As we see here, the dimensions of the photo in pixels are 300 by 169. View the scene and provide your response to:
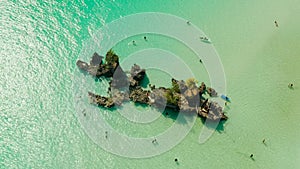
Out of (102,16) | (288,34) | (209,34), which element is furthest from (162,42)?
(288,34)

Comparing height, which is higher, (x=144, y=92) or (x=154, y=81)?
(x=154, y=81)

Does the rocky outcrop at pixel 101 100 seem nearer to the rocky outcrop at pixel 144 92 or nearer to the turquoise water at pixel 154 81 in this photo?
the rocky outcrop at pixel 144 92

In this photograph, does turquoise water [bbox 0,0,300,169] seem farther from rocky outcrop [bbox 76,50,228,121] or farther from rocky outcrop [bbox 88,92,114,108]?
rocky outcrop [bbox 76,50,228,121]

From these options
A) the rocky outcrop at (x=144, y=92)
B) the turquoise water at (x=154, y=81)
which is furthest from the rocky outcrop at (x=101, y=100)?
the turquoise water at (x=154, y=81)

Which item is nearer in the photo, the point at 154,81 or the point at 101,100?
the point at 101,100

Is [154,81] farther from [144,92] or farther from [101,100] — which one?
[101,100]

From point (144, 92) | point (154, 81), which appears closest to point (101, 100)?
point (144, 92)

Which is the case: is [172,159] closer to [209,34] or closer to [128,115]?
[128,115]

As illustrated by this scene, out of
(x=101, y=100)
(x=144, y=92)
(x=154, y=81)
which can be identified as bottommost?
(x=101, y=100)

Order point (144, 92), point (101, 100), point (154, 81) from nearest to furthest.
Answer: point (101, 100)
point (144, 92)
point (154, 81)
